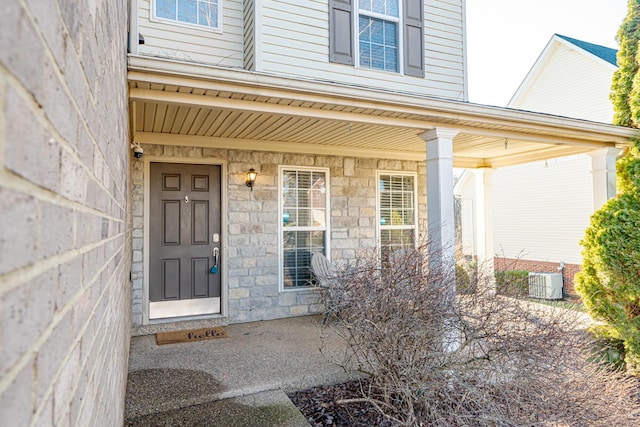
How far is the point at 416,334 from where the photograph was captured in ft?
9.46

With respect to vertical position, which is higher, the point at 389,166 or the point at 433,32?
the point at 433,32

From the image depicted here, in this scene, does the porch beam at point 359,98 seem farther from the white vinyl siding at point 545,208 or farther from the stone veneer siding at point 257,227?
the white vinyl siding at point 545,208

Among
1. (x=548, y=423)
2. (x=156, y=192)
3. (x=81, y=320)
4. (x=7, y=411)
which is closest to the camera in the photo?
(x=7, y=411)

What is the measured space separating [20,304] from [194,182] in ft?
17.6

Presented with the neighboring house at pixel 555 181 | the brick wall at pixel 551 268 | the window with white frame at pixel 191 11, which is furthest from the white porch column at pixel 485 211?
the window with white frame at pixel 191 11

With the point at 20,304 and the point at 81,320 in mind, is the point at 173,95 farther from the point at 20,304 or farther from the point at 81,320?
the point at 20,304

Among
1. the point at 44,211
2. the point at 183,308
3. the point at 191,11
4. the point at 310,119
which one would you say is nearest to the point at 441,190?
the point at 310,119

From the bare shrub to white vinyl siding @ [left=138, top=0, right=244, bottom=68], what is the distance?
359cm

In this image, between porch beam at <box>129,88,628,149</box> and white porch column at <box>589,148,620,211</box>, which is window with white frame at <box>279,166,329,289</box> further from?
white porch column at <box>589,148,620,211</box>

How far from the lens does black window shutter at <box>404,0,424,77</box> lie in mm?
5945

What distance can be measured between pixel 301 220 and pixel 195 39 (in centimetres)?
284

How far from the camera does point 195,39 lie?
5.19 m

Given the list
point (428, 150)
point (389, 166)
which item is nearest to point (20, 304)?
point (428, 150)

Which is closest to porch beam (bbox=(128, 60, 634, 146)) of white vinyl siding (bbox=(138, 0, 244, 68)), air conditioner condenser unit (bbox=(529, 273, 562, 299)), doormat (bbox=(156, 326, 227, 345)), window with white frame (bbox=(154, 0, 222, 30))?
white vinyl siding (bbox=(138, 0, 244, 68))
